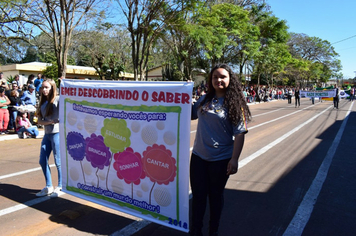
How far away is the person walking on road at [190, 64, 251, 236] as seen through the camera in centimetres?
270

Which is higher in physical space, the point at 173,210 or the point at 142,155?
the point at 142,155

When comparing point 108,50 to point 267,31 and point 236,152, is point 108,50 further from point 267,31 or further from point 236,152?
point 236,152

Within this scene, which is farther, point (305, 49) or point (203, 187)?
point (305, 49)

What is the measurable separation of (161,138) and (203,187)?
0.66m

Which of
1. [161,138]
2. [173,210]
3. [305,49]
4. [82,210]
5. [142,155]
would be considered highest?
[305,49]

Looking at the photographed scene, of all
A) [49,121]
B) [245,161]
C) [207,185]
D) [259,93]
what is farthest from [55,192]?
[259,93]

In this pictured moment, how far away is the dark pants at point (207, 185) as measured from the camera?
277cm

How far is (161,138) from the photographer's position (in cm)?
294

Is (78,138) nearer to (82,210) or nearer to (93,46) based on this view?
(82,210)

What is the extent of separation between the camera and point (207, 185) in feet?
9.39

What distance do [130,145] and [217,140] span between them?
1046mm

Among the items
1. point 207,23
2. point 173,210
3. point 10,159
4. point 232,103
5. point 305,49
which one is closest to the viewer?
Result: point 232,103

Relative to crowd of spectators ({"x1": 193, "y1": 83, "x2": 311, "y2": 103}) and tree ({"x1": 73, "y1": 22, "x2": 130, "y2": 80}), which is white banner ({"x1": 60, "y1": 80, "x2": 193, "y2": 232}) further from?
tree ({"x1": 73, "y1": 22, "x2": 130, "y2": 80})

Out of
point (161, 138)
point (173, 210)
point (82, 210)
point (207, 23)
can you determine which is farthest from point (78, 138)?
point (207, 23)
